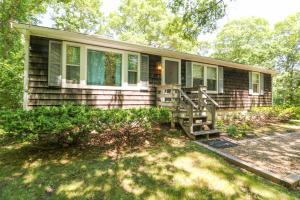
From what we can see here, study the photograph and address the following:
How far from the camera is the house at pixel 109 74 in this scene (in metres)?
6.09

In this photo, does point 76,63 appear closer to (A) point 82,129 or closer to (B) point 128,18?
(A) point 82,129

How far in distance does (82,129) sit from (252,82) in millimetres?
11863

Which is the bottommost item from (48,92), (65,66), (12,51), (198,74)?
(48,92)

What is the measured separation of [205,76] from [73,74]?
6769 mm

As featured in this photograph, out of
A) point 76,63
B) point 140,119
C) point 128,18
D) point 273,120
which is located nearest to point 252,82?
point 273,120

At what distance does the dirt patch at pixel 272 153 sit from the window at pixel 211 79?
4.32 meters

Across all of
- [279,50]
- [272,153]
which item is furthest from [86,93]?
[279,50]

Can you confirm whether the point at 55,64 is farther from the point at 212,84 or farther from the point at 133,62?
the point at 212,84

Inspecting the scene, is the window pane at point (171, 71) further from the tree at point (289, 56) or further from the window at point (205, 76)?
the tree at point (289, 56)

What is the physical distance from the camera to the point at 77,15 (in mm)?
22312

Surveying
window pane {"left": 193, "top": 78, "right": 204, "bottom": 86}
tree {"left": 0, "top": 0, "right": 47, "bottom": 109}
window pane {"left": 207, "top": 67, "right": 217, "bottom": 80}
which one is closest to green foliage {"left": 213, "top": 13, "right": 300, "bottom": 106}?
window pane {"left": 207, "top": 67, "right": 217, "bottom": 80}

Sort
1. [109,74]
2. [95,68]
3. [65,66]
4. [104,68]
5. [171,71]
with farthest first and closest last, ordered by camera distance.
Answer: [171,71]
[109,74]
[104,68]
[95,68]
[65,66]

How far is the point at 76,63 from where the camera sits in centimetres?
677

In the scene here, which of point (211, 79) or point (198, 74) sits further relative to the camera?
point (211, 79)
